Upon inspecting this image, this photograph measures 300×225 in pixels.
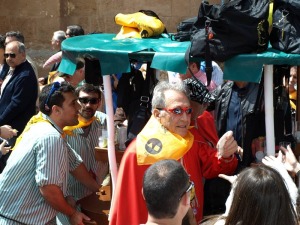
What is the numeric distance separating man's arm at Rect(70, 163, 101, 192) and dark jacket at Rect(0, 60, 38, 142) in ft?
8.11

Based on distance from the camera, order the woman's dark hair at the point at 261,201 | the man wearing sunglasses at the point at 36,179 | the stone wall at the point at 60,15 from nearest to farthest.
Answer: the woman's dark hair at the point at 261,201 < the man wearing sunglasses at the point at 36,179 < the stone wall at the point at 60,15

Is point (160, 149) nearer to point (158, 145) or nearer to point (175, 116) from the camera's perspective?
point (158, 145)

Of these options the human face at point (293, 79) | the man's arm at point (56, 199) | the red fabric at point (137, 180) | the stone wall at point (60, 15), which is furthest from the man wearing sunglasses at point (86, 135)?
the stone wall at point (60, 15)

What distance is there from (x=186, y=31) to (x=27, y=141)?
1408mm

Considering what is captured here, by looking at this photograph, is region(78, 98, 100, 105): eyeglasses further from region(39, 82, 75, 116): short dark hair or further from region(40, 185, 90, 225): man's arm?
region(40, 185, 90, 225): man's arm

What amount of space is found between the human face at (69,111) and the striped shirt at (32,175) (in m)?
0.17

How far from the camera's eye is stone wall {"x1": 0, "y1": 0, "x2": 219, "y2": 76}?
12.9m

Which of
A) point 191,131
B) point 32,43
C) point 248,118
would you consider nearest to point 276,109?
point 248,118

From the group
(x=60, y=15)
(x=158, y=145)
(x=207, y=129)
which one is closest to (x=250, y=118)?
(x=207, y=129)

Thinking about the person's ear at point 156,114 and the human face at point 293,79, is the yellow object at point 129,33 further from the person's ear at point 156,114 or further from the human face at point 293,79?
the human face at point 293,79

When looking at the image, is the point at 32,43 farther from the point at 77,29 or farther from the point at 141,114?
Answer: the point at 141,114

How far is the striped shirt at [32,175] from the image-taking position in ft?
17.6

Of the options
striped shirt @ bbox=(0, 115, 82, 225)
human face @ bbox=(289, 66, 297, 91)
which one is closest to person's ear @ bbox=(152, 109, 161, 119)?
striped shirt @ bbox=(0, 115, 82, 225)

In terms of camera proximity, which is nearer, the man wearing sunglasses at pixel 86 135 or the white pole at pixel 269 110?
the white pole at pixel 269 110
